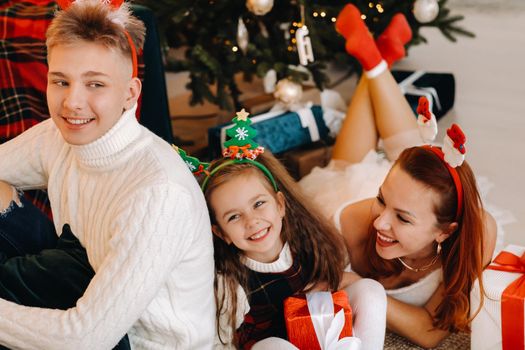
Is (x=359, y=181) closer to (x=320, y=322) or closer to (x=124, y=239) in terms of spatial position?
(x=320, y=322)

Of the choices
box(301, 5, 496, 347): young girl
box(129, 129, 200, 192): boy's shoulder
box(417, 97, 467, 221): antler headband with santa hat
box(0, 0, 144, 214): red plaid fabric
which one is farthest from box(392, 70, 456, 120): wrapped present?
box(129, 129, 200, 192): boy's shoulder

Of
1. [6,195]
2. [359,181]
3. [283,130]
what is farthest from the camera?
[283,130]

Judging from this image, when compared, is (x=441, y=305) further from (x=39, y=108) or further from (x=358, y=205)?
(x=39, y=108)

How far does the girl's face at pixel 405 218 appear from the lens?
149cm

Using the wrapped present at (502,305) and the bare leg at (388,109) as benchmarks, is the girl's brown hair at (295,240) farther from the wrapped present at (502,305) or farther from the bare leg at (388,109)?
the bare leg at (388,109)

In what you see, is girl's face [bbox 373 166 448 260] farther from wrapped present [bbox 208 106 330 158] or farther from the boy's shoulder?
wrapped present [bbox 208 106 330 158]

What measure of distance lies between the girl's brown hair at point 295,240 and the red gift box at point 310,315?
141 millimetres

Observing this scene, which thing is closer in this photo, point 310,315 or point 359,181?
point 310,315

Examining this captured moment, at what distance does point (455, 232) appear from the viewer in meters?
1.54

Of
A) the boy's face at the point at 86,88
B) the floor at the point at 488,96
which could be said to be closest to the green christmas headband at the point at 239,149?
the boy's face at the point at 86,88

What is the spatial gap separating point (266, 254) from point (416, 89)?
148 cm

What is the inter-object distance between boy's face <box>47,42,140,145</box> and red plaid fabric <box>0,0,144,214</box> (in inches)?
27.4

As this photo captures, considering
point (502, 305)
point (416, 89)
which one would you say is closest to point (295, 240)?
point (502, 305)

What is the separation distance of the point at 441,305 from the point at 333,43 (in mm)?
1594
